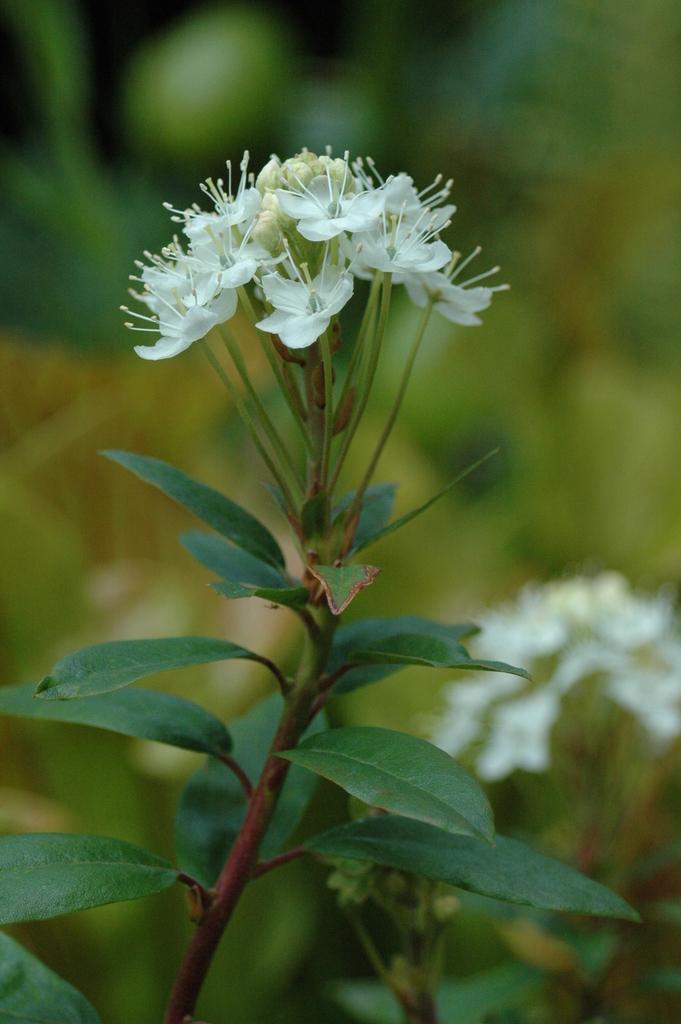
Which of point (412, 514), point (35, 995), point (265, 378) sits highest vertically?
point (265, 378)

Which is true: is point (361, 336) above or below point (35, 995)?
above

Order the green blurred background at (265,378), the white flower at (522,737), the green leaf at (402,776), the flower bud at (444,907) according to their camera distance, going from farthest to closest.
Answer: the green blurred background at (265,378)
the white flower at (522,737)
the flower bud at (444,907)
the green leaf at (402,776)

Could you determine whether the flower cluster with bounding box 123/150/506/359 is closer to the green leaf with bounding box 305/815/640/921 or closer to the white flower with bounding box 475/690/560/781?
the green leaf with bounding box 305/815/640/921

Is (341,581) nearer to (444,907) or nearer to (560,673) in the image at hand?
(444,907)

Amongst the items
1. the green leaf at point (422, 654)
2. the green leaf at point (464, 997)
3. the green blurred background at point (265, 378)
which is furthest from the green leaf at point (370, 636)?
the green blurred background at point (265, 378)

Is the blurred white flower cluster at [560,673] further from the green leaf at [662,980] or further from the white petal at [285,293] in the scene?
the white petal at [285,293]

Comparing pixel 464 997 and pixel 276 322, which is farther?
pixel 464 997

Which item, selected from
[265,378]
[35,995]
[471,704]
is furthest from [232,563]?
[265,378]
